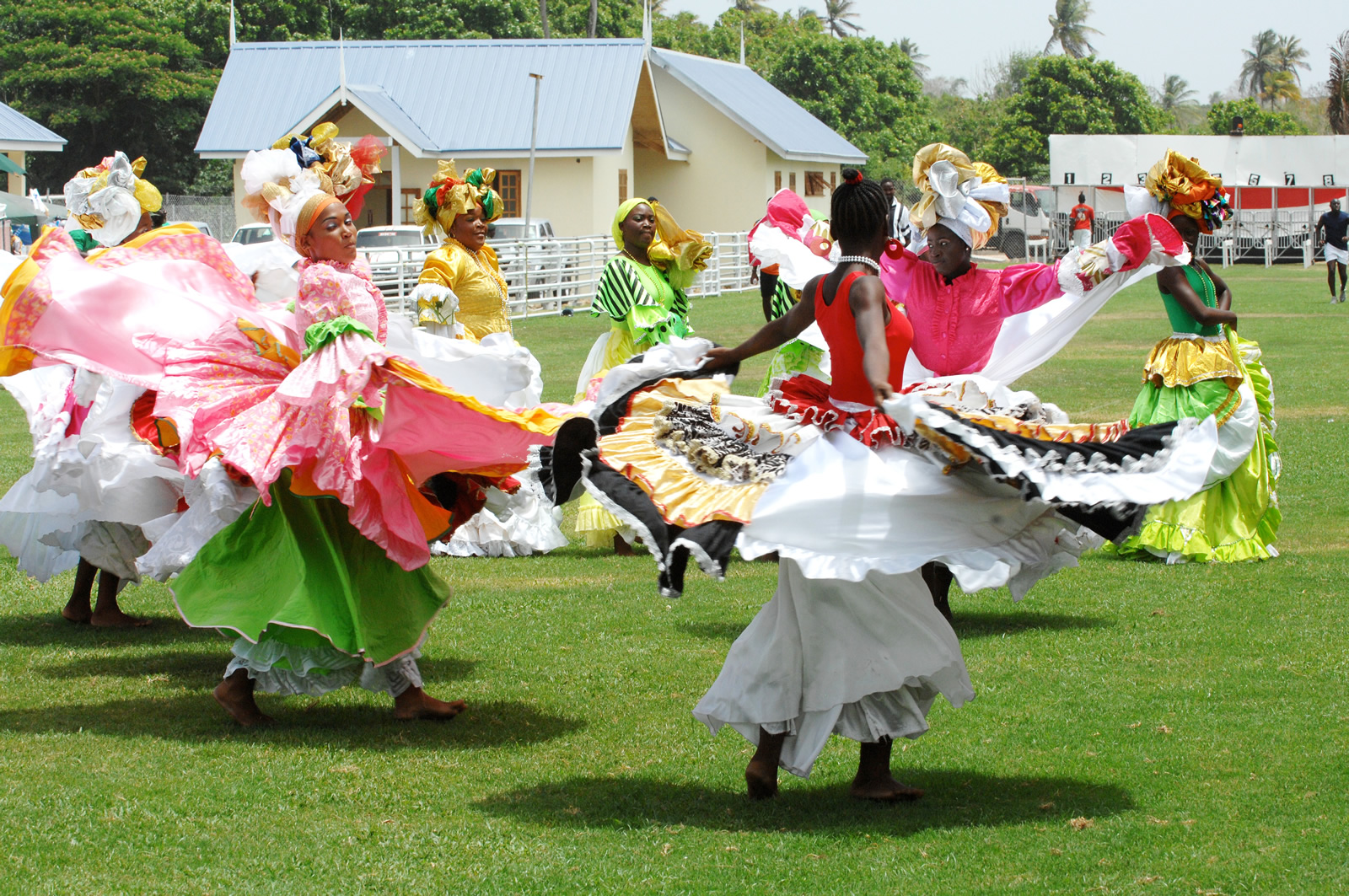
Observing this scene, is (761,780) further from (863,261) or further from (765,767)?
(863,261)

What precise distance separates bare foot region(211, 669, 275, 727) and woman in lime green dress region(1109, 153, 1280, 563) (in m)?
4.99

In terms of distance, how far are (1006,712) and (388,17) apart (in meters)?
50.7

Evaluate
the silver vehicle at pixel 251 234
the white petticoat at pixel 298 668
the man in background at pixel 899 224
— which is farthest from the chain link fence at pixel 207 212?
the white petticoat at pixel 298 668

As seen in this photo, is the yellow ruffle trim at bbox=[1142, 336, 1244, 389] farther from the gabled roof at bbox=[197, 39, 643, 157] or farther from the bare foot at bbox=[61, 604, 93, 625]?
the gabled roof at bbox=[197, 39, 643, 157]

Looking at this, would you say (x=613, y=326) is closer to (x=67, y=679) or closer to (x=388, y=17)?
(x=67, y=679)

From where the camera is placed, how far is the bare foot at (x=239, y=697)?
5.79 metres

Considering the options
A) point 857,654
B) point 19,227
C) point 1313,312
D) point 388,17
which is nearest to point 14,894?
point 857,654

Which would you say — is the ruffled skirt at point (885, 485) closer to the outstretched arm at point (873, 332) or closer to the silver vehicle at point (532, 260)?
the outstretched arm at point (873, 332)

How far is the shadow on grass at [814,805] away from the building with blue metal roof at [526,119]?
3318cm

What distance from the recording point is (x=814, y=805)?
4871mm

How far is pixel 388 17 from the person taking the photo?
5262 centimetres

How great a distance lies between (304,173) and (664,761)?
291 centimetres

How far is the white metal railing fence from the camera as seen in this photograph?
27109mm

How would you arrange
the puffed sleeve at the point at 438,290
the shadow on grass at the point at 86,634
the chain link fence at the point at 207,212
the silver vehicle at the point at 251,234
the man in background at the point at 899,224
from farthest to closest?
the chain link fence at the point at 207,212, the silver vehicle at the point at 251,234, the puffed sleeve at the point at 438,290, the shadow on grass at the point at 86,634, the man in background at the point at 899,224
